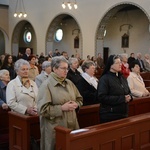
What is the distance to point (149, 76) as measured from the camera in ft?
35.4

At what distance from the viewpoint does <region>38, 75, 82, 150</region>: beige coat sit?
309 centimetres

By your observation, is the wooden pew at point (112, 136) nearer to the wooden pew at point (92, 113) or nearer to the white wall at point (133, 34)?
the wooden pew at point (92, 113)

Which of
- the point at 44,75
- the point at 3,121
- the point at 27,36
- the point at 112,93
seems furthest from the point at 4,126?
the point at 27,36

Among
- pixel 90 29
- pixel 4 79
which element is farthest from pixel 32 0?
pixel 4 79

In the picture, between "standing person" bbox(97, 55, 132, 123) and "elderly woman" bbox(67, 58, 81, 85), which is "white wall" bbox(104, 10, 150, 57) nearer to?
"elderly woman" bbox(67, 58, 81, 85)

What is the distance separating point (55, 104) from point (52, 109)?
9 centimetres

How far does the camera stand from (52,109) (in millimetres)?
3088

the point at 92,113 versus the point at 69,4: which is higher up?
the point at 69,4

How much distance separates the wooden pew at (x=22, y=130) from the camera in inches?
149

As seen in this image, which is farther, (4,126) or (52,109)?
(4,126)

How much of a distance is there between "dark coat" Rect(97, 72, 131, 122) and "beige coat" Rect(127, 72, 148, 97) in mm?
1706

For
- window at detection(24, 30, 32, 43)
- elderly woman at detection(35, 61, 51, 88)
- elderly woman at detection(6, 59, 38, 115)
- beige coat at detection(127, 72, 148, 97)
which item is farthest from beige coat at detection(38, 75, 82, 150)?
window at detection(24, 30, 32, 43)

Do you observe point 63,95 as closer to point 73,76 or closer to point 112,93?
point 112,93

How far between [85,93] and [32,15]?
14.7m
